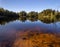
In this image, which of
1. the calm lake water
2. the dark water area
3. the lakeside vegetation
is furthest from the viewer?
the lakeside vegetation

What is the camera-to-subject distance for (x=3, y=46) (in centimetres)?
511

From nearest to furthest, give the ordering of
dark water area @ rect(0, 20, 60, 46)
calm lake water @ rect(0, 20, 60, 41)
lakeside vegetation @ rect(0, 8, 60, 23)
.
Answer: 1. dark water area @ rect(0, 20, 60, 46)
2. calm lake water @ rect(0, 20, 60, 41)
3. lakeside vegetation @ rect(0, 8, 60, 23)

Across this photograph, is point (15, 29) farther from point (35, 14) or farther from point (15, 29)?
point (35, 14)

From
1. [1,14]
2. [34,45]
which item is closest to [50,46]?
[34,45]

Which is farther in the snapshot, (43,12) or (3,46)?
(43,12)

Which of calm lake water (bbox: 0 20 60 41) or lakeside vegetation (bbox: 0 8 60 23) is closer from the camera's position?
calm lake water (bbox: 0 20 60 41)

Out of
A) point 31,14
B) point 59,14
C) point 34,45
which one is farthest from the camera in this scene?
point 31,14

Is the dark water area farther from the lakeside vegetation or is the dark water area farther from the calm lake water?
the lakeside vegetation

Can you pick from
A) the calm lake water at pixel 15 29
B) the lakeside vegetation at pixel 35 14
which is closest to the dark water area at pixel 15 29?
the calm lake water at pixel 15 29

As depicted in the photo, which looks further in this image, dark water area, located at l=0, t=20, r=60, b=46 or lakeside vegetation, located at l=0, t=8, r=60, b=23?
lakeside vegetation, located at l=0, t=8, r=60, b=23

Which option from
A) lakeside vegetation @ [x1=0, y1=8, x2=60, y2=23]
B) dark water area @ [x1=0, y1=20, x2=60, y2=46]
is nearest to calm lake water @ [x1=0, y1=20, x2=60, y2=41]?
dark water area @ [x1=0, y1=20, x2=60, y2=46]

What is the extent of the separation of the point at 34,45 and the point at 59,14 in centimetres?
2952

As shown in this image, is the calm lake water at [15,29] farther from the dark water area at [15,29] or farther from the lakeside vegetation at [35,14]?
the lakeside vegetation at [35,14]

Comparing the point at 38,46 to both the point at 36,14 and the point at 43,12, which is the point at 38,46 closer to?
the point at 43,12
